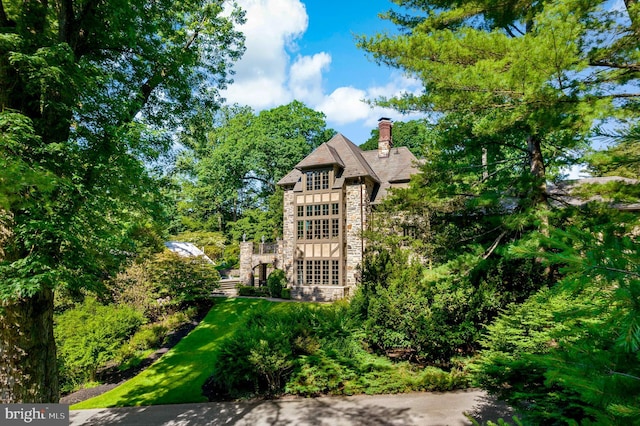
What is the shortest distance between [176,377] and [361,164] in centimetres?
1575

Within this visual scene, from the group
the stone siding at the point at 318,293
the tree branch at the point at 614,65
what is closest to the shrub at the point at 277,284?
the stone siding at the point at 318,293

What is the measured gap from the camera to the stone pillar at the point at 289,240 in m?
21.9

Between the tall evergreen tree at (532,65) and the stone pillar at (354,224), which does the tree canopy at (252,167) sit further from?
the tall evergreen tree at (532,65)

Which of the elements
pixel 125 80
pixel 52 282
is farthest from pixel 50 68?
pixel 125 80

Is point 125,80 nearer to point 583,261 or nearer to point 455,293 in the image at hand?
point 583,261

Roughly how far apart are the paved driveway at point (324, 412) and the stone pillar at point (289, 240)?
526 inches

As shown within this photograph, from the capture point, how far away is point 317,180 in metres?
21.5

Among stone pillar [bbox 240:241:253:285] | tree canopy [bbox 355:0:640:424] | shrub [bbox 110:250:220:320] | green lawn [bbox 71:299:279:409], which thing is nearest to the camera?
tree canopy [bbox 355:0:640:424]

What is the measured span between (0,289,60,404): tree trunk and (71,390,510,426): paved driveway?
3.25 metres

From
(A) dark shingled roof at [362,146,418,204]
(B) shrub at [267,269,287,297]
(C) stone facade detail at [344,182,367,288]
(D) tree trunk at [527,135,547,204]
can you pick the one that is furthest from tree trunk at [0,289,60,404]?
(A) dark shingled roof at [362,146,418,204]

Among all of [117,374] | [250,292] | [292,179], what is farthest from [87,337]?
[292,179]

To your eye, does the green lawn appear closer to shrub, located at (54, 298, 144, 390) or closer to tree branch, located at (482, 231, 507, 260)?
shrub, located at (54, 298, 144, 390)

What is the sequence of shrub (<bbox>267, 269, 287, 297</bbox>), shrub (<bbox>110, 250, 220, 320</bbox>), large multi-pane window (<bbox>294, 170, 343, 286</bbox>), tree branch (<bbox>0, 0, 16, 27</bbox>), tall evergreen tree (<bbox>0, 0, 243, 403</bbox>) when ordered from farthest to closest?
1. shrub (<bbox>267, 269, 287, 297</bbox>)
2. large multi-pane window (<bbox>294, 170, 343, 286</bbox>)
3. shrub (<bbox>110, 250, 220, 320</bbox>)
4. tree branch (<bbox>0, 0, 16, 27</bbox>)
5. tall evergreen tree (<bbox>0, 0, 243, 403</bbox>)

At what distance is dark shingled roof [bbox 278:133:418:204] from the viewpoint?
21.0 meters
